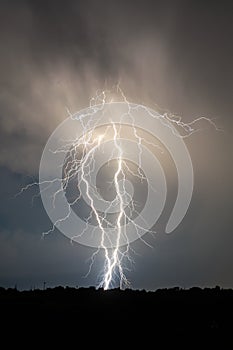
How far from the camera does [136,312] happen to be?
15273mm

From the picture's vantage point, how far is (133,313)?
15.2m

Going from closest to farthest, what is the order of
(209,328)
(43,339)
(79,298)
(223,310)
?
(43,339)
(209,328)
(223,310)
(79,298)

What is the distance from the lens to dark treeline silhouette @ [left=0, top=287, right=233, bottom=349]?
13.7m

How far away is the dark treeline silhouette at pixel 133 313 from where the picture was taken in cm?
1370

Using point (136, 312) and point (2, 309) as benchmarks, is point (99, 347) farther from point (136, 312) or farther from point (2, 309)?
point (2, 309)

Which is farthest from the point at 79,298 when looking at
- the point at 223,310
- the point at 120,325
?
the point at 223,310

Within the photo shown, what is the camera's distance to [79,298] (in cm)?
1670

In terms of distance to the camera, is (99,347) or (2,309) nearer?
(99,347)

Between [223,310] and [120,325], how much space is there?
12.5ft

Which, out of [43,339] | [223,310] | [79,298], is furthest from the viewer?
[79,298]

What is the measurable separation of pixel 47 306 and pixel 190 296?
219 inches

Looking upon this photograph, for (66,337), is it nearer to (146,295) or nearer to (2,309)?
(2,309)

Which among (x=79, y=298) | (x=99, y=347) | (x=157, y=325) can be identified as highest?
(x=79, y=298)

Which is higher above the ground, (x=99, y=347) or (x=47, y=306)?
(x=47, y=306)
